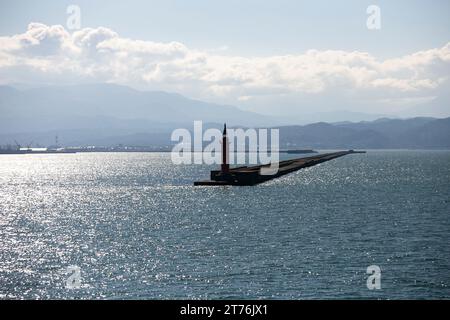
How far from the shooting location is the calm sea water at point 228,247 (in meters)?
26.4

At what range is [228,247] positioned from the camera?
36250mm

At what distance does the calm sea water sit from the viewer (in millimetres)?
26359

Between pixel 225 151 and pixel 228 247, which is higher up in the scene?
pixel 225 151

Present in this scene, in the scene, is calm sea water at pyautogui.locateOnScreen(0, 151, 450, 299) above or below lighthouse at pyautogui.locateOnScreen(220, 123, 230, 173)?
below

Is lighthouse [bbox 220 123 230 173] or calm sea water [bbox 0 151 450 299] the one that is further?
lighthouse [bbox 220 123 230 173]

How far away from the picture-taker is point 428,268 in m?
30.0

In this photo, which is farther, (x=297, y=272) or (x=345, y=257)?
(x=345, y=257)

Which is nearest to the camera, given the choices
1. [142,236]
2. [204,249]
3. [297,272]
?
[297,272]

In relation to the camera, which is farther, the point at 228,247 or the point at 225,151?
the point at 225,151

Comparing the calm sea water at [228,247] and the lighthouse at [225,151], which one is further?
the lighthouse at [225,151]

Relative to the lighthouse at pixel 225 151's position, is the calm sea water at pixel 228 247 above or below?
below
